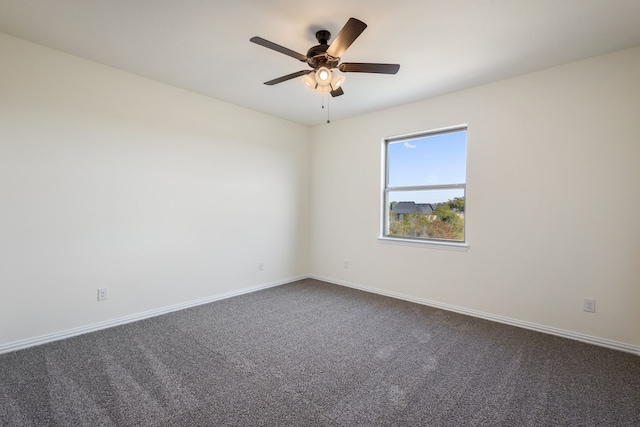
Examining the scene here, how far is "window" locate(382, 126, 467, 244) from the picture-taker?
3469 millimetres

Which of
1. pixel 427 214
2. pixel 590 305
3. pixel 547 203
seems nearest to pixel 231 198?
pixel 427 214

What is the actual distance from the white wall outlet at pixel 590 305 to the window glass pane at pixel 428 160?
1583 millimetres

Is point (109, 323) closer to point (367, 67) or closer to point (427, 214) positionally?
point (367, 67)

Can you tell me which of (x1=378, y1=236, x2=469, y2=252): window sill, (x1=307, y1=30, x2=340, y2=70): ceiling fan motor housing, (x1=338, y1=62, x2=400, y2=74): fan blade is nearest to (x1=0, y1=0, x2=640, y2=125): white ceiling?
(x1=307, y1=30, x2=340, y2=70): ceiling fan motor housing

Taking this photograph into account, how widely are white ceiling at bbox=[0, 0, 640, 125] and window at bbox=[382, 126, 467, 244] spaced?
783 millimetres

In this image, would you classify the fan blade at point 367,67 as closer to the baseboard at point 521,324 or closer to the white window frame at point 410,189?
the white window frame at point 410,189

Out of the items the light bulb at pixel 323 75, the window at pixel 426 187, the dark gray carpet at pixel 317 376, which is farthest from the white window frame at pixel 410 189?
the light bulb at pixel 323 75

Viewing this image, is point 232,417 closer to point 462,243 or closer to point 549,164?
point 462,243

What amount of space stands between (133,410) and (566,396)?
265 cm

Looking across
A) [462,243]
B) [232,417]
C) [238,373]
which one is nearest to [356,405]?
[232,417]

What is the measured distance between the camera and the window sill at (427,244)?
3.33 meters

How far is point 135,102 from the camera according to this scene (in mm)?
2998

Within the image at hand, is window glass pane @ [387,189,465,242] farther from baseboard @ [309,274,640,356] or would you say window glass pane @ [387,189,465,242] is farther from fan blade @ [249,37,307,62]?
fan blade @ [249,37,307,62]

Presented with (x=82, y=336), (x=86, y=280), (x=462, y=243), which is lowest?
(x=82, y=336)
